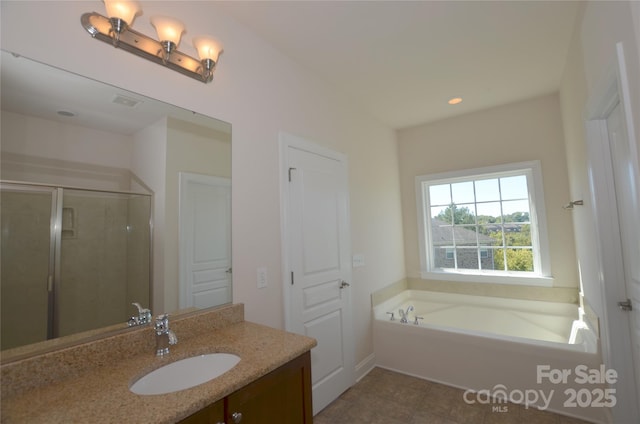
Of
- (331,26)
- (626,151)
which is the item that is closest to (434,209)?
(626,151)

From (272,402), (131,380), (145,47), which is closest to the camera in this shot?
(131,380)

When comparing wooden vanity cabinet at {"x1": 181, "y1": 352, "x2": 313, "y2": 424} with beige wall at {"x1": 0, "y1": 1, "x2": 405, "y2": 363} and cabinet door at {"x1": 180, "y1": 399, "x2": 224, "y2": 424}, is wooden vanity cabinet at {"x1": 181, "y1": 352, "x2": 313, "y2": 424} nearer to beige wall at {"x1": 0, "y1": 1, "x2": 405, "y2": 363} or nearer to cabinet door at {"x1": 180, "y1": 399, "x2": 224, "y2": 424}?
cabinet door at {"x1": 180, "y1": 399, "x2": 224, "y2": 424}

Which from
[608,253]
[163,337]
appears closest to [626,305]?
[608,253]

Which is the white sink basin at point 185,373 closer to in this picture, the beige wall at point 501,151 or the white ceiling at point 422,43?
the white ceiling at point 422,43

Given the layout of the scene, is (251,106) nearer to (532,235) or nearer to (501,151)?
(501,151)

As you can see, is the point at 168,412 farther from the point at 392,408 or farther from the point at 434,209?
the point at 434,209

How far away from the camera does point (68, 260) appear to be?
3.64 ft

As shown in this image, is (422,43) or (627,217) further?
(422,43)

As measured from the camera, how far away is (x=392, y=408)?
217 centimetres

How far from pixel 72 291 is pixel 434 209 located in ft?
11.9

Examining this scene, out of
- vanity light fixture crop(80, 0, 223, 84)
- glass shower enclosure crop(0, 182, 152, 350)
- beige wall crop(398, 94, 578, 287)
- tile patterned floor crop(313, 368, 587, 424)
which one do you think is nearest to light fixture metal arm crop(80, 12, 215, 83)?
vanity light fixture crop(80, 0, 223, 84)

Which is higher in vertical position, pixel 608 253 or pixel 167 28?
pixel 167 28

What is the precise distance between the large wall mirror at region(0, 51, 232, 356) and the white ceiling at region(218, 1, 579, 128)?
910 mm

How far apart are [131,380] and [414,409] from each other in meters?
2.00
